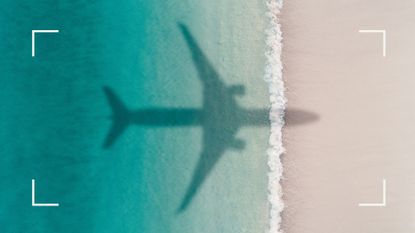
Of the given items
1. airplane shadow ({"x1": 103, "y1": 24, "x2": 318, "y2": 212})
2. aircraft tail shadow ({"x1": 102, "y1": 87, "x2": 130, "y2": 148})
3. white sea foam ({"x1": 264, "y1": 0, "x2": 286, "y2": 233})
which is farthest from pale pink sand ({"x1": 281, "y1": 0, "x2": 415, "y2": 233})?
aircraft tail shadow ({"x1": 102, "y1": 87, "x2": 130, "y2": 148})

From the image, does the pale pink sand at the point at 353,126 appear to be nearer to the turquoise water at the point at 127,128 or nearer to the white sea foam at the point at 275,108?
the white sea foam at the point at 275,108

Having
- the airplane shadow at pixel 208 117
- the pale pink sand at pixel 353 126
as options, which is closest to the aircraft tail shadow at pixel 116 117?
the airplane shadow at pixel 208 117

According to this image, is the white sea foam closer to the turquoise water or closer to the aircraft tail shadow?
the turquoise water

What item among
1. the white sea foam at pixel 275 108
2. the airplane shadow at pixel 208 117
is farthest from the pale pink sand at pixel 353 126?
the airplane shadow at pixel 208 117

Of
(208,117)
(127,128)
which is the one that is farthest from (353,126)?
(127,128)
